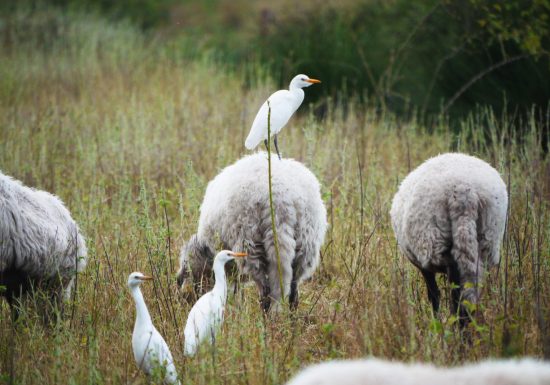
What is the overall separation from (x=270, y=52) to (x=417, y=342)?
9.19 metres

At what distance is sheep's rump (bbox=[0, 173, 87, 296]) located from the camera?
4.25 meters

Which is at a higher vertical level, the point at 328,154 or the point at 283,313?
the point at 328,154

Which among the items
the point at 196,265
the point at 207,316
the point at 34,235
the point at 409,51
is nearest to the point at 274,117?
the point at 196,265

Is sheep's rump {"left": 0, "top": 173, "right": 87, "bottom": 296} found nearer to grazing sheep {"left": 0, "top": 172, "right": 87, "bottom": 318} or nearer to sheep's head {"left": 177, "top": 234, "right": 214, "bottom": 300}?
grazing sheep {"left": 0, "top": 172, "right": 87, "bottom": 318}

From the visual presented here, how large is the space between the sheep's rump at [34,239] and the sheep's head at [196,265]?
769mm

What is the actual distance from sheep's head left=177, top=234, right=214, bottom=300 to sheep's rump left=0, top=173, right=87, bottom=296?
769 mm

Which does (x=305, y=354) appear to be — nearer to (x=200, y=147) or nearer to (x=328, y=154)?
(x=328, y=154)

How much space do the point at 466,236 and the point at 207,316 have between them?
5.15ft

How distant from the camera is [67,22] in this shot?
15.0 meters

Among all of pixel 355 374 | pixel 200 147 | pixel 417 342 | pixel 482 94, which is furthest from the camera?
pixel 482 94

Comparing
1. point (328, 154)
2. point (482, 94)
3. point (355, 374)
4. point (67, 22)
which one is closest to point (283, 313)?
point (355, 374)

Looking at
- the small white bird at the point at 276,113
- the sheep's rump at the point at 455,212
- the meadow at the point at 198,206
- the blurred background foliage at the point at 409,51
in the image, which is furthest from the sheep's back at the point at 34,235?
the blurred background foliage at the point at 409,51

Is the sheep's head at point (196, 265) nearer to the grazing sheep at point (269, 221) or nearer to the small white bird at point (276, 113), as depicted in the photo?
the grazing sheep at point (269, 221)

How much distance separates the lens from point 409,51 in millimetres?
10398
